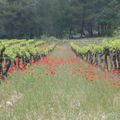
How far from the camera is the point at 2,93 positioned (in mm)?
8922

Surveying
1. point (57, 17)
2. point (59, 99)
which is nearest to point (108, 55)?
point (59, 99)

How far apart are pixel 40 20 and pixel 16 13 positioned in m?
9.68

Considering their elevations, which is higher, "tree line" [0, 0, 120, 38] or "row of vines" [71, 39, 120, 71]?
"tree line" [0, 0, 120, 38]

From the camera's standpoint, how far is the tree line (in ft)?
262

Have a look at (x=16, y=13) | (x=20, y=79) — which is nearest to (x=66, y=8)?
(x=16, y=13)

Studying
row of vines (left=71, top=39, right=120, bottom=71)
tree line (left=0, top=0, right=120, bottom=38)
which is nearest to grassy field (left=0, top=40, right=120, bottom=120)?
row of vines (left=71, top=39, right=120, bottom=71)

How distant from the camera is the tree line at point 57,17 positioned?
79.8m

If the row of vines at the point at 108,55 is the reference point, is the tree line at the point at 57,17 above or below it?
above

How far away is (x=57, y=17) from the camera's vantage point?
91312mm

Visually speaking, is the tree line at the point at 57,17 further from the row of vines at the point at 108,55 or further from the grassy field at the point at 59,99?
the grassy field at the point at 59,99

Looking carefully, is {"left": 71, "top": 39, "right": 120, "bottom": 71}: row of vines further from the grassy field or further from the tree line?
the tree line

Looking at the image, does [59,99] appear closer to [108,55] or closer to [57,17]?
[108,55]

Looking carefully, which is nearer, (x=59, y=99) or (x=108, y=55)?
(x=59, y=99)

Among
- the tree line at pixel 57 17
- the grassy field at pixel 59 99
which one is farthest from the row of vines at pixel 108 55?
the tree line at pixel 57 17
